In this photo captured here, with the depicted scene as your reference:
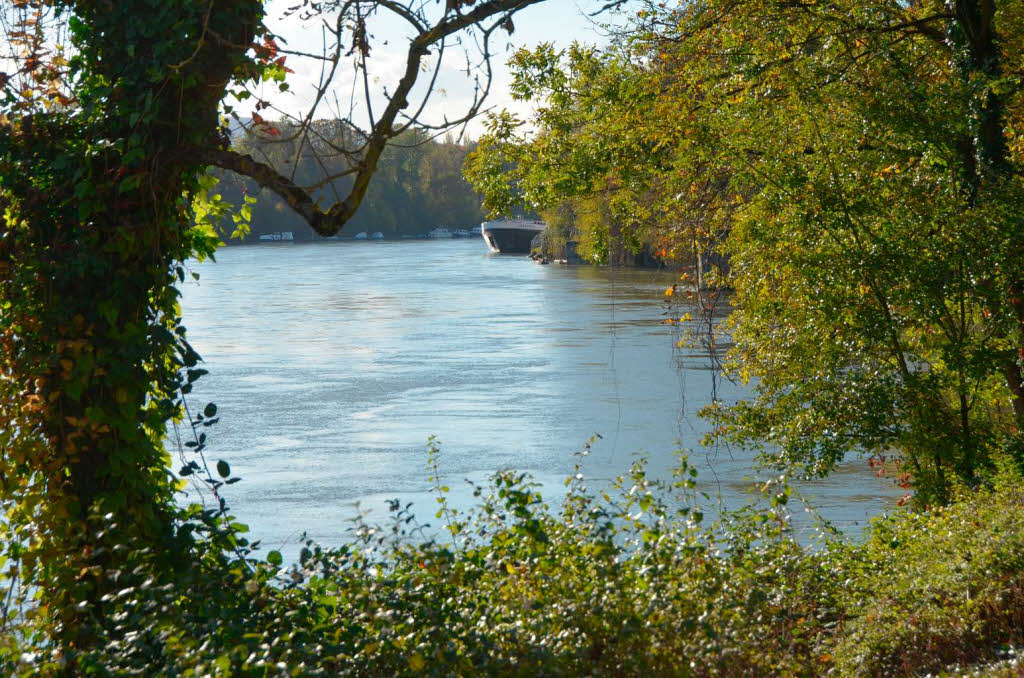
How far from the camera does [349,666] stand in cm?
420

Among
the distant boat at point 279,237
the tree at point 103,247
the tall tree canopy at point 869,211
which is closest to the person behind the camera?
the tree at point 103,247

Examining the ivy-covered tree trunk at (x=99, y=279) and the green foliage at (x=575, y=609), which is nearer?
the green foliage at (x=575, y=609)

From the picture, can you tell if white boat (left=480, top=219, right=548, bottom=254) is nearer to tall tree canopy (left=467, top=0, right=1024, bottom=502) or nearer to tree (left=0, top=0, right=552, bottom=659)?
tall tree canopy (left=467, top=0, right=1024, bottom=502)

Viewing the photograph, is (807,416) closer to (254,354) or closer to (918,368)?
(918,368)

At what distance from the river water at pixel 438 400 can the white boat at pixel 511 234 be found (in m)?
40.4

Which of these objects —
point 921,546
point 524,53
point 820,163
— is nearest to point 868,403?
point 820,163

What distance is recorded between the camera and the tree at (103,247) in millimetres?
5395

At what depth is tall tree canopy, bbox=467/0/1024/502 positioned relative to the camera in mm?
9180

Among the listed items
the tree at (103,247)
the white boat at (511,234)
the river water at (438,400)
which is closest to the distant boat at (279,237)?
the white boat at (511,234)

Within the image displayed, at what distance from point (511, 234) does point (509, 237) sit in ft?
1.47

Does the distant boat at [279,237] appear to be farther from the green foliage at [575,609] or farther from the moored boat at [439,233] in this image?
the green foliage at [575,609]

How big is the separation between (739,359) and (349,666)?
8.40 m

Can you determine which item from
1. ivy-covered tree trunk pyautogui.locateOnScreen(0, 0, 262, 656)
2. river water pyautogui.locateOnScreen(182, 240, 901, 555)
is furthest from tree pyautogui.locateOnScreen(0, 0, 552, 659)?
river water pyautogui.locateOnScreen(182, 240, 901, 555)

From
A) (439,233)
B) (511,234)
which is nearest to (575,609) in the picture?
(511,234)
